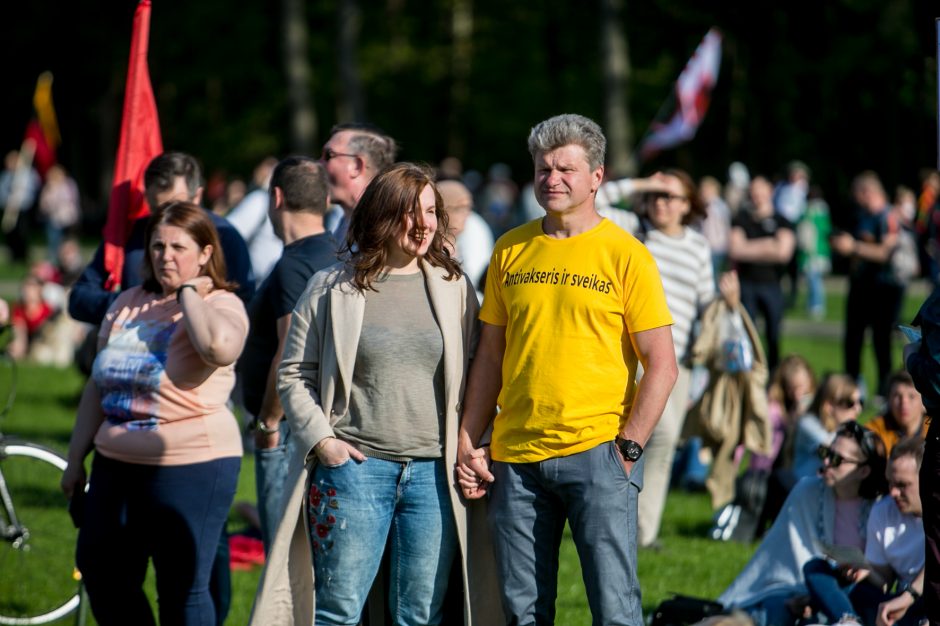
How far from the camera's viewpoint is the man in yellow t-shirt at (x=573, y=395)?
467 centimetres

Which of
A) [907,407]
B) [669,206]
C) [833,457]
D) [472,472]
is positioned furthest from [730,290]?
[472,472]

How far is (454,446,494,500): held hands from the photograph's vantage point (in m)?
4.77

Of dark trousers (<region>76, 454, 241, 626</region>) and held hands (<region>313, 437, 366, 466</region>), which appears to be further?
dark trousers (<region>76, 454, 241, 626</region>)

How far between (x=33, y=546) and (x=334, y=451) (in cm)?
344

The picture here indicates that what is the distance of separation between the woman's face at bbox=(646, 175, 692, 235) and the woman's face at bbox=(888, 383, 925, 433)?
5.29 ft

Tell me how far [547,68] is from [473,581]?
130 feet

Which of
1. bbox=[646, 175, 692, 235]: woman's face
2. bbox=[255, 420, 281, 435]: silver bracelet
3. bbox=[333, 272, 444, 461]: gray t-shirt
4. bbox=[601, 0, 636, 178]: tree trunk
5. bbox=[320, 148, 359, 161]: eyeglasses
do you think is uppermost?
bbox=[601, 0, 636, 178]: tree trunk

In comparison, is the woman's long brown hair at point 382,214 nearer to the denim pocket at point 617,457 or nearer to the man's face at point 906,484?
the denim pocket at point 617,457

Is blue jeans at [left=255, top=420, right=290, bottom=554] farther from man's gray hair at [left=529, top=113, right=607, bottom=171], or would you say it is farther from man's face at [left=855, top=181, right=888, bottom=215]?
man's face at [left=855, top=181, right=888, bottom=215]

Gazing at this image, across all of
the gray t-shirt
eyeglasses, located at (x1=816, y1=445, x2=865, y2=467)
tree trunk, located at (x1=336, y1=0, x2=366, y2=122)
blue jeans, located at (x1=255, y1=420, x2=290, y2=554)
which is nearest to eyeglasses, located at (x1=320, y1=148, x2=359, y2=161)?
blue jeans, located at (x1=255, y1=420, x2=290, y2=554)

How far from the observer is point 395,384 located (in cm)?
471

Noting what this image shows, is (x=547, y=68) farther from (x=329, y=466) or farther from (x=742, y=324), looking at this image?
(x=329, y=466)

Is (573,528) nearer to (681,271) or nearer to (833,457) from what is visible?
(833,457)

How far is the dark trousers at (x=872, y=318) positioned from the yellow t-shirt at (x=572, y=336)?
8721 mm
